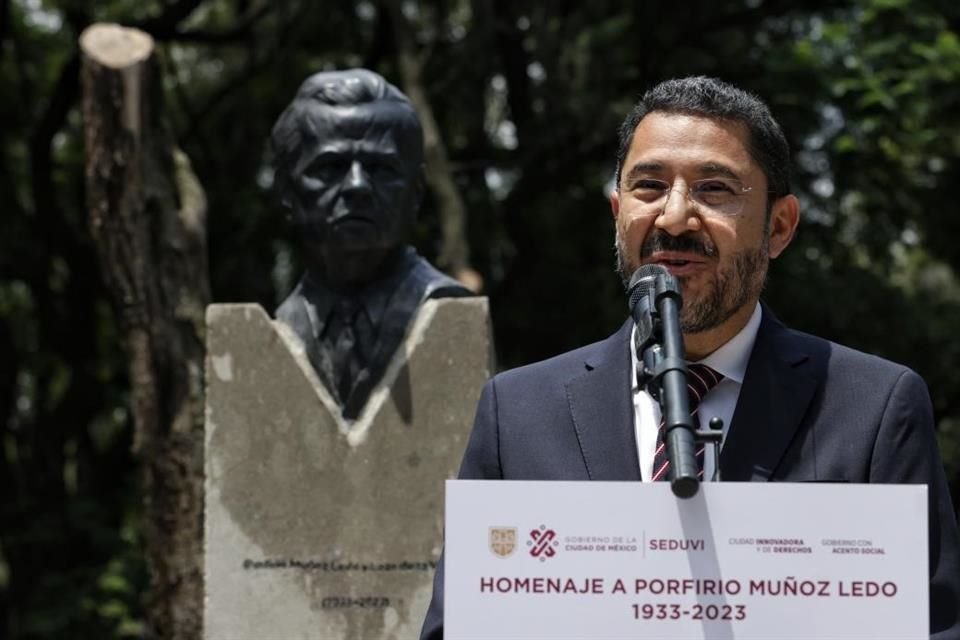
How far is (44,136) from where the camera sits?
12008 millimetres

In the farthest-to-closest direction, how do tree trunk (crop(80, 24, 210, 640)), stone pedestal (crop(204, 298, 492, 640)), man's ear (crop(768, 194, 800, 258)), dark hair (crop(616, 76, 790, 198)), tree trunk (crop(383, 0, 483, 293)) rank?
1. tree trunk (crop(383, 0, 483, 293))
2. tree trunk (crop(80, 24, 210, 640))
3. stone pedestal (crop(204, 298, 492, 640))
4. man's ear (crop(768, 194, 800, 258))
5. dark hair (crop(616, 76, 790, 198))

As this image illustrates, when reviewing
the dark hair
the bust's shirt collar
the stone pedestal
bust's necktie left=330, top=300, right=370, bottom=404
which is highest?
the dark hair

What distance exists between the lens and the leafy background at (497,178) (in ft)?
34.9

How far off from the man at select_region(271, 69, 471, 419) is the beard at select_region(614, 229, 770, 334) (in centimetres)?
358

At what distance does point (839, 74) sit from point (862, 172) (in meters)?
1.26

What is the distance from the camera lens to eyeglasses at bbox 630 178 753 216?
8.23ft

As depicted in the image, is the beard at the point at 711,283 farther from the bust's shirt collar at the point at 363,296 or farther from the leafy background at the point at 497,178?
the leafy background at the point at 497,178

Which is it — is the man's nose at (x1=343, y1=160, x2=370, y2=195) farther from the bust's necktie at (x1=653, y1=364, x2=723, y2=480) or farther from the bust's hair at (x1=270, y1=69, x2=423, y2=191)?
the bust's necktie at (x1=653, y1=364, x2=723, y2=480)

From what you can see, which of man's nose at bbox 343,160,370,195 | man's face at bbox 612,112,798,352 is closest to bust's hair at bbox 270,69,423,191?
man's nose at bbox 343,160,370,195

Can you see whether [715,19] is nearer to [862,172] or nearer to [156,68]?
[862,172]

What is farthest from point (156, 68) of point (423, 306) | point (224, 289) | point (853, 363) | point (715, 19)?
point (853, 363)

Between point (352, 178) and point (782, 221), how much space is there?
3573 mm

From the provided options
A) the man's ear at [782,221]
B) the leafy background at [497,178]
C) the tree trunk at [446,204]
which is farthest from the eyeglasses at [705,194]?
the leafy background at [497,178]

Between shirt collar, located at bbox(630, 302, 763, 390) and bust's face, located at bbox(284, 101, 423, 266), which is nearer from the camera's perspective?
shirt collar, located at bbox(630, 302, 763, 390)
